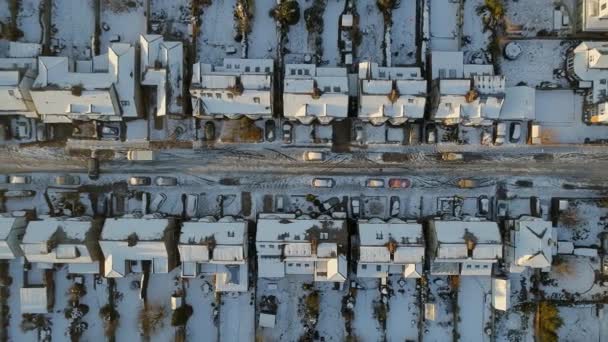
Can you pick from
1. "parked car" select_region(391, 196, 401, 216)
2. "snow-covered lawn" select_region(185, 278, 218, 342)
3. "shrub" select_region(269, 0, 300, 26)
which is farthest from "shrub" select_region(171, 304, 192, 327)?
"shrub" select_region(269, 0, 300, 26)

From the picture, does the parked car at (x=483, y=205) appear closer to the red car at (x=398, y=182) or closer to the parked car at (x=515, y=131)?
the parked car at (x=515, y=131)

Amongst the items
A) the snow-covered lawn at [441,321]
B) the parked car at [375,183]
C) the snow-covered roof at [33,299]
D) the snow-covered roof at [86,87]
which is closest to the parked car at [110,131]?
the snow-covered roof at [86,87]

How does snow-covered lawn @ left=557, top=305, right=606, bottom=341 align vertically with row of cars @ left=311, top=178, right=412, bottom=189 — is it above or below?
below

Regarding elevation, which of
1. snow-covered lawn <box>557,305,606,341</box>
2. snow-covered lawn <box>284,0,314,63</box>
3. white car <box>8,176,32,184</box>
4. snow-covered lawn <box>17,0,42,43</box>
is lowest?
snow-covered lawn <box>557,305,606,341</box>

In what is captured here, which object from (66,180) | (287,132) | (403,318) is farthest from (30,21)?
(403,318)

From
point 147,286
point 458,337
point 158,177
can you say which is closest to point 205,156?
point 158,177

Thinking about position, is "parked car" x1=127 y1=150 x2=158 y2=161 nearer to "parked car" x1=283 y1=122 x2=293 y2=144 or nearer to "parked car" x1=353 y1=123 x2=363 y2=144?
Answer: "parked car" x1=283 y1=122 x2=293 y2=144

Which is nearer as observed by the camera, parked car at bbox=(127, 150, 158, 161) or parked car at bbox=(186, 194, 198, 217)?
parked car at bbox=(127, 150, 158, 161)
